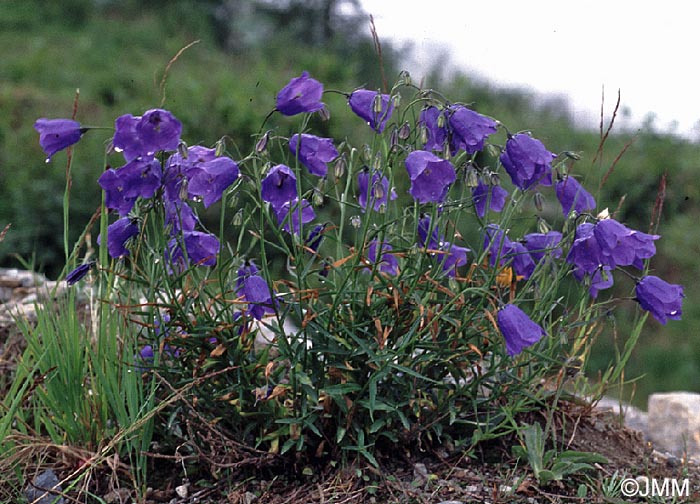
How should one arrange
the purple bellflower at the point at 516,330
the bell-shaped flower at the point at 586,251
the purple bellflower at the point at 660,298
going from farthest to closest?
the purple bellflower at the point at 660,298 → the bell-shaped flower at the point at 586,251 → the purple bellflower at the point at 516,330

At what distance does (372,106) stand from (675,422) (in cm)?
206

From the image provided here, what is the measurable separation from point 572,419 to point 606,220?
79 centimetres

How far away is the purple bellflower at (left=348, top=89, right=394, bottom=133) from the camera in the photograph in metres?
1.87

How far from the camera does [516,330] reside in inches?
72.2

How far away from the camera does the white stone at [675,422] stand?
3021 millimetres

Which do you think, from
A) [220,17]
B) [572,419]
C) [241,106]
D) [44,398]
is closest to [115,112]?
[241,106]

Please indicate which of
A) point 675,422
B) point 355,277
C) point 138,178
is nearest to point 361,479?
point 355,277

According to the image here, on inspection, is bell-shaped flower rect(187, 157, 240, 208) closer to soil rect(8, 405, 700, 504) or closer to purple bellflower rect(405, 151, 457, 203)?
purple bellflower rect(405, 151, 457, 203)

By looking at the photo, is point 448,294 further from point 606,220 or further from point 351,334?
point 606,220

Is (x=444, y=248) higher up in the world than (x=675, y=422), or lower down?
higher up

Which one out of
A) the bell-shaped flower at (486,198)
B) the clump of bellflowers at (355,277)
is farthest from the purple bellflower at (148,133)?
the bell-shaped flower at (486,198)

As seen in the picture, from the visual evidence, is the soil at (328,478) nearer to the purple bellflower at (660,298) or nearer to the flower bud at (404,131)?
the purple bellflower at (660,298)

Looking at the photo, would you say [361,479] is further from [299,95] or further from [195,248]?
[299,95]

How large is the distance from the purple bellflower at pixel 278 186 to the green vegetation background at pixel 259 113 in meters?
0.43
